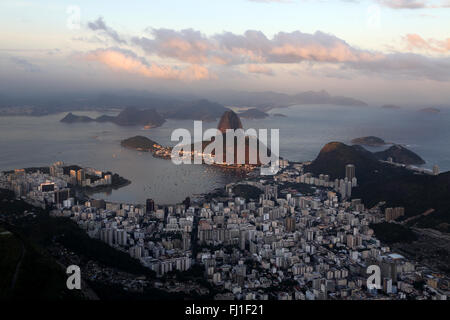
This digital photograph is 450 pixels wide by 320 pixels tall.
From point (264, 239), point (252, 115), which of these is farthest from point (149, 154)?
point (252, 115)

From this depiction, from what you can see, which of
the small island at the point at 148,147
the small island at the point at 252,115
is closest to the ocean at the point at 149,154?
the small island at the point at 148,147

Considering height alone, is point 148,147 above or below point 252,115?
below

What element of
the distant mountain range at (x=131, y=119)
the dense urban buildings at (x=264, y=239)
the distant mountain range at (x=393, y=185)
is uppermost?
the distant mountain range at (x=131, y=119)

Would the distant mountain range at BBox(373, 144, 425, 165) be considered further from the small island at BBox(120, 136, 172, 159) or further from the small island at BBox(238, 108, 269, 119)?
the small island at BBox(238, 108, 269, 119)

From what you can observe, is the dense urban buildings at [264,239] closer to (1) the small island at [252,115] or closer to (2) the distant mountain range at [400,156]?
(2) the distant mountain range at [400,156]

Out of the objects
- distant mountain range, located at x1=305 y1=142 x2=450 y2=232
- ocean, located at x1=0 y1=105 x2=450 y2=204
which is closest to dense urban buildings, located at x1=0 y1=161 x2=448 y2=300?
distant mountain range, located at x1=305 y1=142 x2=450 y2=232

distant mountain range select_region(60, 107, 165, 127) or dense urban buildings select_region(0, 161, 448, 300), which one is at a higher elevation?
distant mountain range select_region(60, 107, 165, 127)

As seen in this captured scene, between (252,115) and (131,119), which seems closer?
(131,119)

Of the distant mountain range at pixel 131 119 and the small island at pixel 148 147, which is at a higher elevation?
the distant mountain range at pixel 131 119

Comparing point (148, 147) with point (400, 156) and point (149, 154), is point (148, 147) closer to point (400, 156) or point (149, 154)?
point (149, 154)
